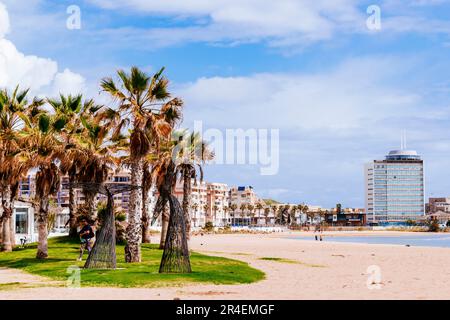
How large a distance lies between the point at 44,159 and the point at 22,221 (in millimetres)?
23924

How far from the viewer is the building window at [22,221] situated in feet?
173

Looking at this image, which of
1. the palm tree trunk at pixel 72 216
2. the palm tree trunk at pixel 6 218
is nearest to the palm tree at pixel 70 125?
the palm tree trunk at pixel 72 216

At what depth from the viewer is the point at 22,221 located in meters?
53.1

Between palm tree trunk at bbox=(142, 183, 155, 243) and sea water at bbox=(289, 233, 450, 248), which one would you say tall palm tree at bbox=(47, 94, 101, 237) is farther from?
sea water at bbox=(289, 233, 450, 248)

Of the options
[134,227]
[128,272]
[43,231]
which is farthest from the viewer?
[43,231]

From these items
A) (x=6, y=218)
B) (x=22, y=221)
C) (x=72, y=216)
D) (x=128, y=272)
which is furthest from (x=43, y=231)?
(x=22, y=221)

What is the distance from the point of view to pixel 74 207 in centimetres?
4147

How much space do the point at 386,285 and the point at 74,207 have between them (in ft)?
81.4

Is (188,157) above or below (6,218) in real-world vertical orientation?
above

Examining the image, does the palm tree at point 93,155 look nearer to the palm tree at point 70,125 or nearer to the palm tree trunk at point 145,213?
the palm tree at point 70,125

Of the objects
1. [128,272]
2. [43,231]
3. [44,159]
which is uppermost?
[44,159]

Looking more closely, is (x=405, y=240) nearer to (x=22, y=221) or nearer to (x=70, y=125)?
(x=22, y=221)

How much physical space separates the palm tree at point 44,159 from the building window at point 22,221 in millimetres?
21583
